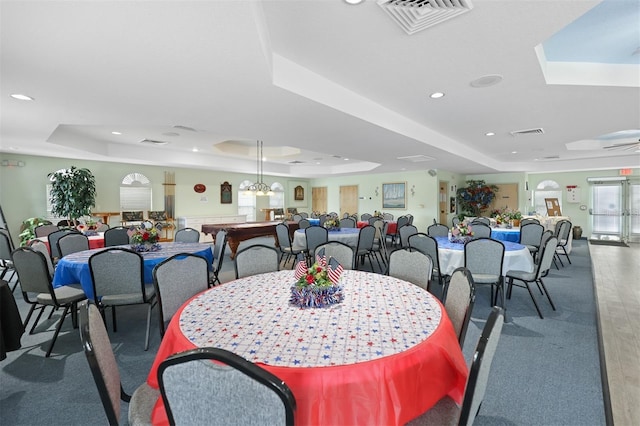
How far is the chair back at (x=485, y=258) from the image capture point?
3.56 m

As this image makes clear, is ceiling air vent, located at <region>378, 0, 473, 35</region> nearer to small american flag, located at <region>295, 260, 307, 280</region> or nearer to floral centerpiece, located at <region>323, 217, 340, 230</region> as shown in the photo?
small american flag, located at <region>295, 260, 307, 280</region>

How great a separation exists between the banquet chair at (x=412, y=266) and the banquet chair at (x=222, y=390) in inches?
77.3

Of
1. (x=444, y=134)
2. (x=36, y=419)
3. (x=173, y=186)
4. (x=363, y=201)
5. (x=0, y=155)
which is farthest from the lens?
(x=363, y=201)

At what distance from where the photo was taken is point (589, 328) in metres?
3.28

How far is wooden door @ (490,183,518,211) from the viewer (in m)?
11.6

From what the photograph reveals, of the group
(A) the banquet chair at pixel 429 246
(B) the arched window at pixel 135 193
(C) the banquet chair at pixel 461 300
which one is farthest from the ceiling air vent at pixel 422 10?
(B) the arched window at pixel 135 193

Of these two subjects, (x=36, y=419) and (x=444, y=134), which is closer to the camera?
(x=36, y=419)

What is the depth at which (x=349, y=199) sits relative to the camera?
43.0 feet

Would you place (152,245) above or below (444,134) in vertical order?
below

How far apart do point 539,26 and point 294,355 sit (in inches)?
111

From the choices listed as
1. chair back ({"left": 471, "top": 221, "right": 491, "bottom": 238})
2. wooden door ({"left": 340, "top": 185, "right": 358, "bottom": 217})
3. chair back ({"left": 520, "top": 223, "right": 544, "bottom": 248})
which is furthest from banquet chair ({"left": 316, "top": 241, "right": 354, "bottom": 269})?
wooden door ({"left": 340, "top": 185, "right": 358, "bottom": 217})

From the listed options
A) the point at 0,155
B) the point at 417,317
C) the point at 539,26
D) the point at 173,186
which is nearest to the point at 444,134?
the point at 539,26

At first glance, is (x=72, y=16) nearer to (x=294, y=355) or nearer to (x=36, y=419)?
(x=294, y=355)
